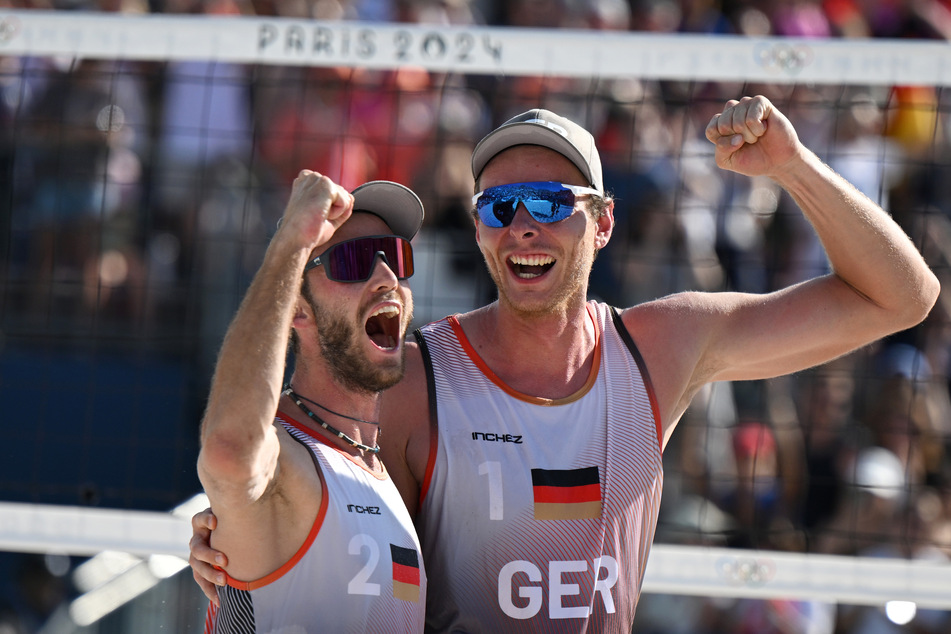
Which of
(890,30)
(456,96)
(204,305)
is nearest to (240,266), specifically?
(204,305)

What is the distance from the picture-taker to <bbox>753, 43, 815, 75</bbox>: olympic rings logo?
484 cm

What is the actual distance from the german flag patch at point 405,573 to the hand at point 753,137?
1.46 meters

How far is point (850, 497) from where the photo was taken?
6.26 meters

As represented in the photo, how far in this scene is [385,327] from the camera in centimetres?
329

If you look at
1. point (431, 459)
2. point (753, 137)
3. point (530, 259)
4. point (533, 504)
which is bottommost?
point (533, 504)

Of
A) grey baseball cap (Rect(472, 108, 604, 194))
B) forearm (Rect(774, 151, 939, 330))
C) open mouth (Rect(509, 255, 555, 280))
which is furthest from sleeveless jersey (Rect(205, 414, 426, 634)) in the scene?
forearm (Rect(774, 151, 939, 330))

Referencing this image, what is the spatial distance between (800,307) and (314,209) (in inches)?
68.6

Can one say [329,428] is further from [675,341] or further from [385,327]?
[675,341]

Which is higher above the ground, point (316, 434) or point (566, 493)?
point (316, 434)

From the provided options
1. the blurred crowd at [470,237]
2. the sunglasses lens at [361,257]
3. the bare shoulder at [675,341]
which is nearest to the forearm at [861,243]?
the bare shoulder at [675,341]

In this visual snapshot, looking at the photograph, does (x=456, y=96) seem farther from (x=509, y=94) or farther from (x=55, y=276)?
(x=55, y=276)

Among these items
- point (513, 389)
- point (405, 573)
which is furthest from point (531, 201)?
point (405, 573)

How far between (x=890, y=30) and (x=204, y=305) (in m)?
5.36

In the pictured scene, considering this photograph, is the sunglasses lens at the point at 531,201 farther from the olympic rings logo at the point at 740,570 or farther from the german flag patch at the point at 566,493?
the olympic rings logo at the point at 740,570
